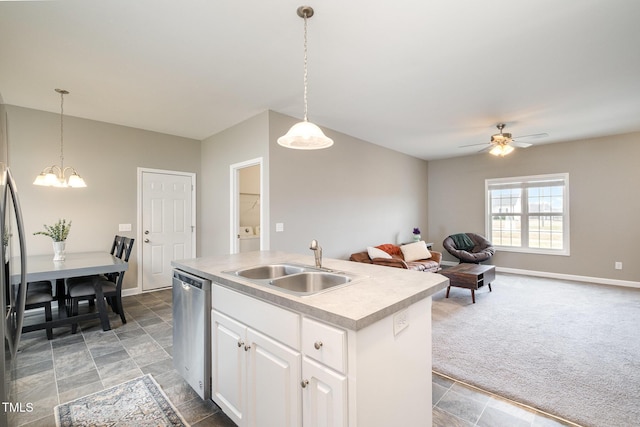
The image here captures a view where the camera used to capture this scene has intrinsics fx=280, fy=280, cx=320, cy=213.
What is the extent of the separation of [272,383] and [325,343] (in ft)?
1.50

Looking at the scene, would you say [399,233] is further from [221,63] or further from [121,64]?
[121,64]

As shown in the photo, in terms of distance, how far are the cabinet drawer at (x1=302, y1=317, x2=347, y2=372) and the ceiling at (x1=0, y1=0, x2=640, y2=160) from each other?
6.59 feet

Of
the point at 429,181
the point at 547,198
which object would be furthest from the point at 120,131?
the point at 547,198

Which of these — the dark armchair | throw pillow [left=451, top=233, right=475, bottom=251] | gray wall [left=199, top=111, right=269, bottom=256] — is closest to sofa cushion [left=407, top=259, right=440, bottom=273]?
the dark armchair

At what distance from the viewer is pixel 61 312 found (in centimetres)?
333

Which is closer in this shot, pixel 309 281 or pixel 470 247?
pixel 309 281

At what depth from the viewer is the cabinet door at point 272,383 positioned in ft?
4.24

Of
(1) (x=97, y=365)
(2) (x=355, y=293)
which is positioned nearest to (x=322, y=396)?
(2) (x=355, y=293)

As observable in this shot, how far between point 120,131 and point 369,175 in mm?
4249

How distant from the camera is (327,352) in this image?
116cm

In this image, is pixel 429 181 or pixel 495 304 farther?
pixel 429 181

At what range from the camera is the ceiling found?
1965 millimetres

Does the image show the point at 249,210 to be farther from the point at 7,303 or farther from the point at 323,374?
the point at 323,374

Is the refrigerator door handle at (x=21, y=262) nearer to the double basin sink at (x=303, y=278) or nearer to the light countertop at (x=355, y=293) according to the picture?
the light countertop at (x=355, y=293)
